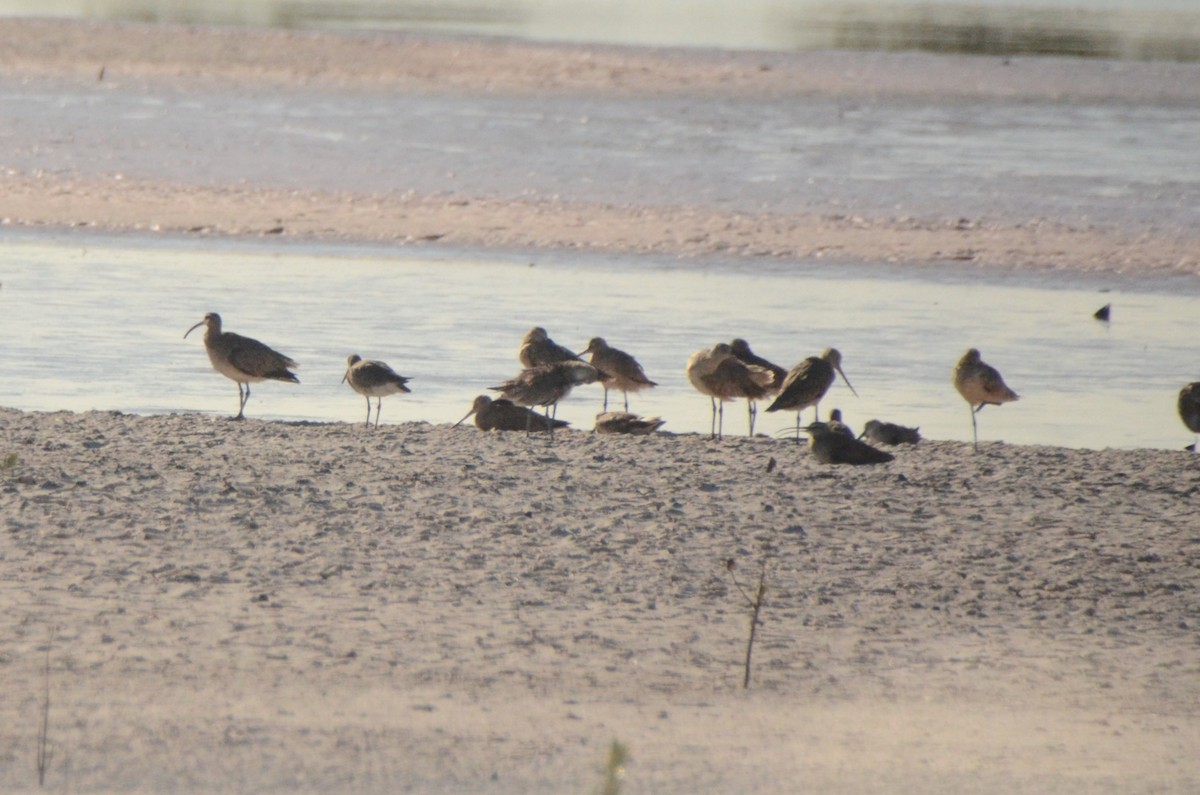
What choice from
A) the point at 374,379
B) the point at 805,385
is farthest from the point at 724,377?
the point at 374,379

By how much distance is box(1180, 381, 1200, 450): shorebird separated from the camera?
10.3m

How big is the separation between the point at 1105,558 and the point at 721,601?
67.3 inches

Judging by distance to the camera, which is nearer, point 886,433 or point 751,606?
point 751,606

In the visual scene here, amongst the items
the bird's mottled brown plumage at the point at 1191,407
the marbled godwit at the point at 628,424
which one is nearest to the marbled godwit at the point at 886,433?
the marbled godwit at the point at 628,424

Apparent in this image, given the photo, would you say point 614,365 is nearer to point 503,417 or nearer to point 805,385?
point 503,417

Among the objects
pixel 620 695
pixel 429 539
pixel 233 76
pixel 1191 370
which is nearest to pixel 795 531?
pixel 429 539

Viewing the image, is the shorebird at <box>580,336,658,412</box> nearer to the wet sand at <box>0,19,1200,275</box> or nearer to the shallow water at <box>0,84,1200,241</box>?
the wet sand at <box>0,19,1200,275</box>

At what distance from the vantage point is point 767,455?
9.56 meters

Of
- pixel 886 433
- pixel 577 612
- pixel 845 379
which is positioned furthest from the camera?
pixel 845 379

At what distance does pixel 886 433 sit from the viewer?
9711mm

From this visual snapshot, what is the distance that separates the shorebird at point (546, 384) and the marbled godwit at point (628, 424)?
0.30 metres

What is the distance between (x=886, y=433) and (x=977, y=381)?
944 mm

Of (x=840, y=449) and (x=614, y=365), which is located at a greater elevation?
(x=614, y=365)

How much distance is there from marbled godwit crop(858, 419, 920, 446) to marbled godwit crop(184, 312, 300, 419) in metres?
3.21
